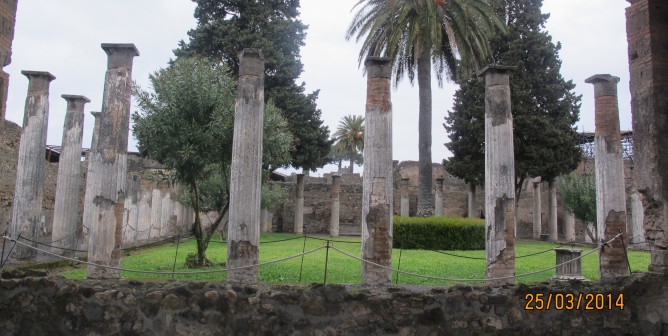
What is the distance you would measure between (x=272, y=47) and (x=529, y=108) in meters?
11.3

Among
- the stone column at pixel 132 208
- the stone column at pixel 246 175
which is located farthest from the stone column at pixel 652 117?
the stone column at pixel 132 208

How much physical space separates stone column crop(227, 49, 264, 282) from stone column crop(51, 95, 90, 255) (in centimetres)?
536

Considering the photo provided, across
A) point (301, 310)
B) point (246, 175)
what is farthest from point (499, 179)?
point (301, 310)

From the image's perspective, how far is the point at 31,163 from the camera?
984 cm

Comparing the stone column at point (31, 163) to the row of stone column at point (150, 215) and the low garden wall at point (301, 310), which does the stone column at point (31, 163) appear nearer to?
the row of stone column at point (150, 215)

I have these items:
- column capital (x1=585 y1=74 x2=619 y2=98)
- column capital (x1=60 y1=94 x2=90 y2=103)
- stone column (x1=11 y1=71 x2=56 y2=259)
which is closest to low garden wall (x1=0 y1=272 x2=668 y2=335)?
column capital (x1=585 y1=74 x2=619 y2=98)

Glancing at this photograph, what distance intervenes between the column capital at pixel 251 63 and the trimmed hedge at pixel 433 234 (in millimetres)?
9673

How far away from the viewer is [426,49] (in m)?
15.8

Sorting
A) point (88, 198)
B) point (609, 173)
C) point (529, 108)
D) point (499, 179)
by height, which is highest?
point (529, 108)

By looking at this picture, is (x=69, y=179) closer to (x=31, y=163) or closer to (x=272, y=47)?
(x=31, y=163)

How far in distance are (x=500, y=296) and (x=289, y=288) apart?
7.14 feet

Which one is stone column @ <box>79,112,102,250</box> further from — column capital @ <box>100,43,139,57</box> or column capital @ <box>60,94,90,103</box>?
column capital @ <box>100,43,139,57</box>

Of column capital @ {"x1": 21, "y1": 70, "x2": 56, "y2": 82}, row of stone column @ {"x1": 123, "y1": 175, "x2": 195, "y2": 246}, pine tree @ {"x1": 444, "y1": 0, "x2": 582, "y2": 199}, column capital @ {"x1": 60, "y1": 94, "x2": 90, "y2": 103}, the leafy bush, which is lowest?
row of stone column @ {"x1": 123, "y1": 175, "x2": 195, "y2": 246}
